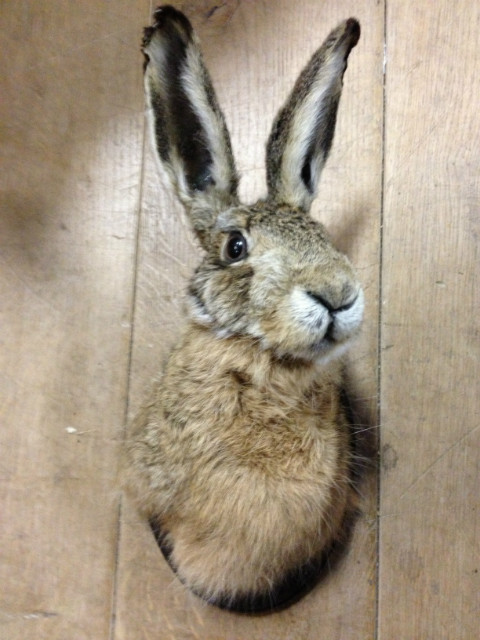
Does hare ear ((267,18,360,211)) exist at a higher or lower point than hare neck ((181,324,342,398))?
higher

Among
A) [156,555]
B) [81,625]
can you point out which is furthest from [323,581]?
[81,625]

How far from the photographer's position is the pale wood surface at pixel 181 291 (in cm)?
76

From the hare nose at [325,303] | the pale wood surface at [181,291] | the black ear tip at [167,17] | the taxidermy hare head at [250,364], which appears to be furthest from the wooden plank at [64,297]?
the hare nose at [325,303]

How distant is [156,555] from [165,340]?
281mm

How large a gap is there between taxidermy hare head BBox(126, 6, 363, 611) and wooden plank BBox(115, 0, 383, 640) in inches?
1.9

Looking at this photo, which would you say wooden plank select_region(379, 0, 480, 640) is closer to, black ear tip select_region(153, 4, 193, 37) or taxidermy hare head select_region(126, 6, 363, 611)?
taxidermy hare head select_region(126, 6, 363, 611)

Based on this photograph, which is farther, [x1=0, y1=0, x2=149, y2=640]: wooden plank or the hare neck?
[x1=0, y1=0, x2=149, y2=640]: wooden plank

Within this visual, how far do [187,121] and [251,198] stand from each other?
152mm

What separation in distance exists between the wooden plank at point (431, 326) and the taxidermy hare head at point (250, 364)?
0.29 feet

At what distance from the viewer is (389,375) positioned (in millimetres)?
776

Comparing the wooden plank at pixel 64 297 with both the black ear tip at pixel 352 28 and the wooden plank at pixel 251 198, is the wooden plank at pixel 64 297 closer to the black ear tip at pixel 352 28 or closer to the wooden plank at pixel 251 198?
the wooden plank at pixel 251 198

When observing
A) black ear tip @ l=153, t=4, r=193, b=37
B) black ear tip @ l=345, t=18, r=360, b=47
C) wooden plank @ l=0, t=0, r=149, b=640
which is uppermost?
black ear tip @ l=345, t=18, r=360, b=47

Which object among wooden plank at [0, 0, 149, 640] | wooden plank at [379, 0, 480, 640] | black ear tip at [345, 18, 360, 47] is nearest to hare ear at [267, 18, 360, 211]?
black ear tip at [345, 18, 360, 47]

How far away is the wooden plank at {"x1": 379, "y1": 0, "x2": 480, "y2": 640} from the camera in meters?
0.74
